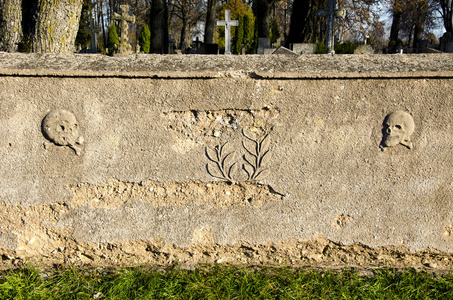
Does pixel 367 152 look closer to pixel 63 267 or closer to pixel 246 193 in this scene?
pixel 246 193

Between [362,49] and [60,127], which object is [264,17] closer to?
[362,49]

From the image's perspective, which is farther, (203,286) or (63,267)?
(63,267)

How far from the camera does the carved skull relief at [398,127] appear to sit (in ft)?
6.95

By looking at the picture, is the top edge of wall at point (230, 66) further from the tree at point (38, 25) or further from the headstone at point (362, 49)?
the headstone at point (362, 49)

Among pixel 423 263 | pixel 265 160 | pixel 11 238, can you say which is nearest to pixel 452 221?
pixel 423 263

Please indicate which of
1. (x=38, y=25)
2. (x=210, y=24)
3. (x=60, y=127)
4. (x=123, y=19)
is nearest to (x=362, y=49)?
(x=123, y=19)

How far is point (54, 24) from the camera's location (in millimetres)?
3807

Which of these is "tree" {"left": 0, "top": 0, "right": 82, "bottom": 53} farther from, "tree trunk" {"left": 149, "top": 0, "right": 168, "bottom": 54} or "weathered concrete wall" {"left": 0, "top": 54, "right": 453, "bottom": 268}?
"tree trunk" {"left": 149, "top": 0, "right": 168, "bottom": 54}

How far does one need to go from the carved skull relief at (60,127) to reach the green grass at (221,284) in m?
0.89

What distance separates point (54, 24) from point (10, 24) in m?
0.53

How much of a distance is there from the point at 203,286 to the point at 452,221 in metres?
1.76

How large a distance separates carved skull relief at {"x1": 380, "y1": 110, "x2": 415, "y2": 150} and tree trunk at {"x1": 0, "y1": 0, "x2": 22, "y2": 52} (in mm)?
4092

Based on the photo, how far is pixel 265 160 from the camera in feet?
7.34

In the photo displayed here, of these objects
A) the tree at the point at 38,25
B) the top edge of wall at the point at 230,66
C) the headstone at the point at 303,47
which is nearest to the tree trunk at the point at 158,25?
the headstone at the point at 303,47
